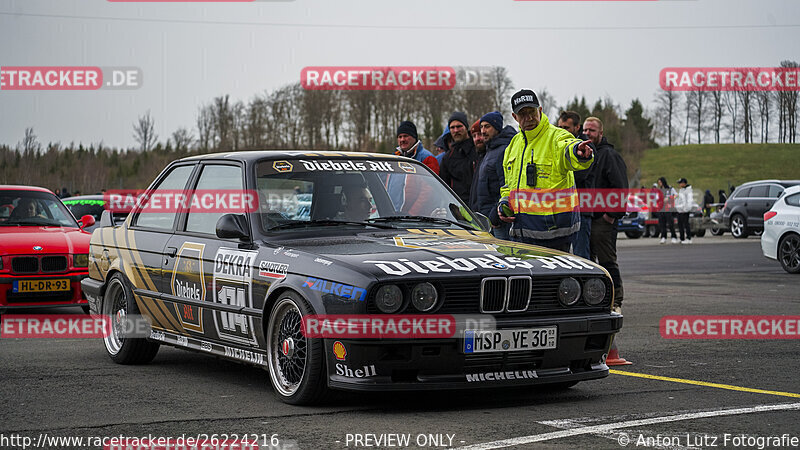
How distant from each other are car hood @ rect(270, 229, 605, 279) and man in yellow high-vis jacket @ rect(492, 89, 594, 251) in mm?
1158

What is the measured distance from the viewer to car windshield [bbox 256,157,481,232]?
678 cm

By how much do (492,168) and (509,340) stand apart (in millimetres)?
3822

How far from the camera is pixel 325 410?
5758 mm

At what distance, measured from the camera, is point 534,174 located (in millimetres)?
7875

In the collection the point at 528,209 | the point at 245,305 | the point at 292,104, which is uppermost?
the point at 292,104

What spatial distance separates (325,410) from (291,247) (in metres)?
1.03

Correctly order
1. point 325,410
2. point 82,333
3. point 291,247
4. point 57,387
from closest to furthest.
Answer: point 325,410 → point 291,247 → point 57,387 → point 82,333

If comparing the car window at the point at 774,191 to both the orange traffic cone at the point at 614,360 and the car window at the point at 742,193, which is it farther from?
the orange traffic cone at the point at 614,360

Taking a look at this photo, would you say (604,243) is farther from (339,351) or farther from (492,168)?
(339,351)

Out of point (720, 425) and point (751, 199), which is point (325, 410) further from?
point (751, 199)

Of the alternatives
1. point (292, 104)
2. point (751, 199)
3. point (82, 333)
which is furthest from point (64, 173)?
point (82, 333)

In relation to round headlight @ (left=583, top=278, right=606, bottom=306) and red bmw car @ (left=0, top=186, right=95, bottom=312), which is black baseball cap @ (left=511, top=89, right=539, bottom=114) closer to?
round headlight @ (left=583, top=278, right=606, bottom=306)

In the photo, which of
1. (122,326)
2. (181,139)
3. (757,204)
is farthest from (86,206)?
(181,139)

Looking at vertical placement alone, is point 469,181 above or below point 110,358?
above
